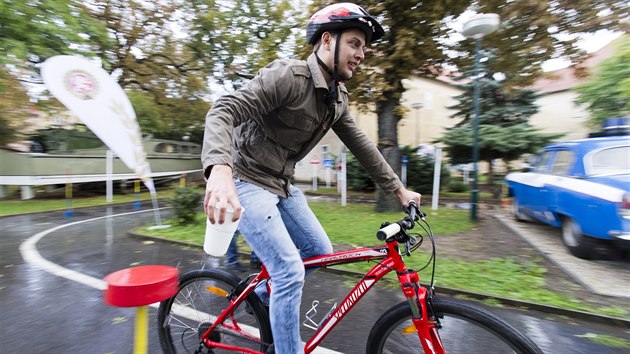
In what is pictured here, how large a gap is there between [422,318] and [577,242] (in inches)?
182

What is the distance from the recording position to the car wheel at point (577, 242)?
5081mm

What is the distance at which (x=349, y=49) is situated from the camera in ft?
6.44

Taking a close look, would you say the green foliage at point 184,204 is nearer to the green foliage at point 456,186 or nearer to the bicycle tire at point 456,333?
the bicycle tire at point 456,333

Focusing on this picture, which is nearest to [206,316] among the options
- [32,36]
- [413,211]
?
[413,211]

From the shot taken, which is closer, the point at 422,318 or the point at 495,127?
the point at 422,318

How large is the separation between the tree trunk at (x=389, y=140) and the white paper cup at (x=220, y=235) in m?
8.17

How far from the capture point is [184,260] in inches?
213

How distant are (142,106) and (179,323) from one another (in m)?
17.0

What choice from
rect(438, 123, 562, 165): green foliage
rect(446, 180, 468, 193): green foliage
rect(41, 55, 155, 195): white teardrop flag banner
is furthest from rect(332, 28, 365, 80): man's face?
rect(446, 180, 468, 193): green foliage

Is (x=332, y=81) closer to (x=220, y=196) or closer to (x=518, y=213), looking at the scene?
(x=220, y=196)

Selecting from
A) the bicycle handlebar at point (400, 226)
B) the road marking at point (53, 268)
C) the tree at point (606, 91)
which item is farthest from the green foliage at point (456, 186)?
the bicycle handlebar at point (400, 226)

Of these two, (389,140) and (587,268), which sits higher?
(389,140)

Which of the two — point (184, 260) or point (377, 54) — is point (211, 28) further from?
point (184, 260)

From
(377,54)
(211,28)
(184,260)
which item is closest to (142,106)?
(211,28)
